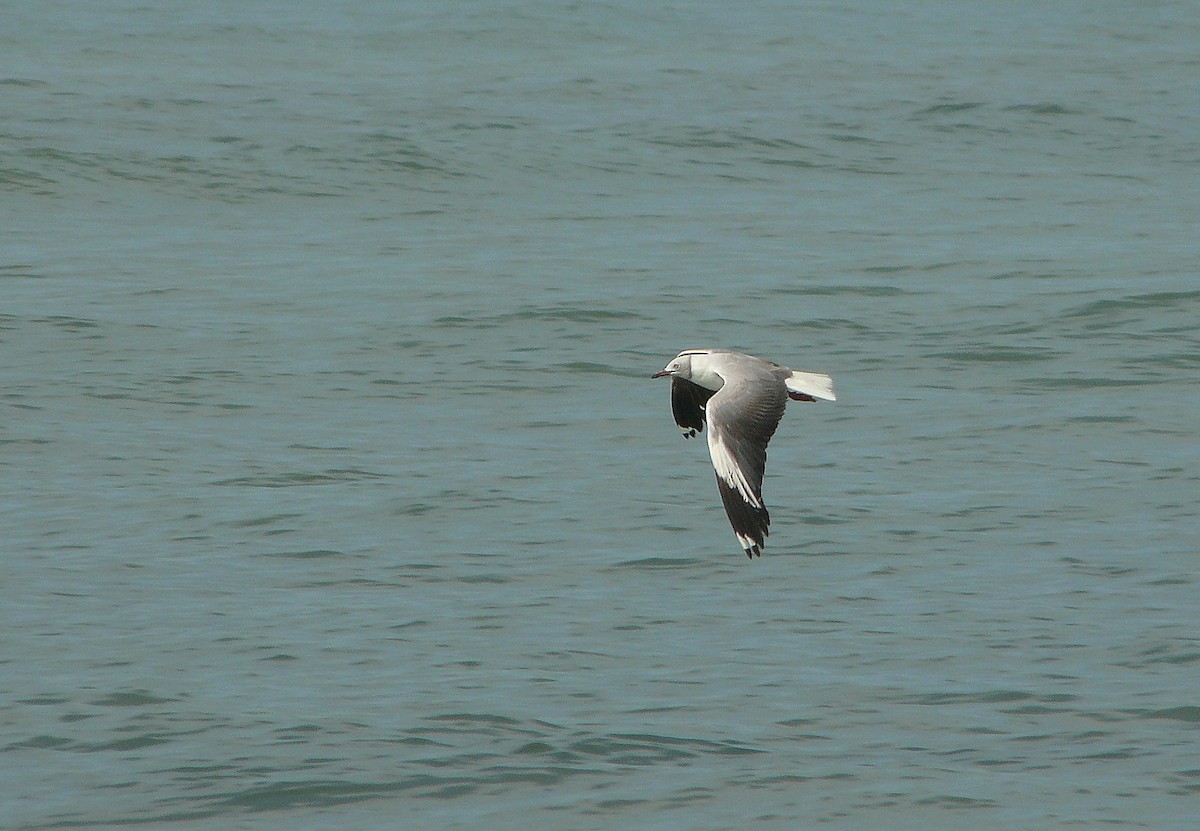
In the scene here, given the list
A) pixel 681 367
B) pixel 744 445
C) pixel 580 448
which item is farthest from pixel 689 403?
pixel 580 448

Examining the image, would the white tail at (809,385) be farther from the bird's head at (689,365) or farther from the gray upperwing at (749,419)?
the bird's head at (689,365)

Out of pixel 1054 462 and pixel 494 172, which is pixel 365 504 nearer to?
pixel 1054 462

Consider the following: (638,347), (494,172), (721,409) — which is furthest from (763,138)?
(721,409)

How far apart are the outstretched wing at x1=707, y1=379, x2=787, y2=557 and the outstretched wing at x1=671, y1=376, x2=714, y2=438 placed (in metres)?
0.99

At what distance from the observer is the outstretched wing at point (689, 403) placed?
32.4 feet

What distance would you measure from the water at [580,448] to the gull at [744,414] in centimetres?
125

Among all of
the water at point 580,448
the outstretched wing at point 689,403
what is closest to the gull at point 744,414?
the outstretched wing at point 689,403

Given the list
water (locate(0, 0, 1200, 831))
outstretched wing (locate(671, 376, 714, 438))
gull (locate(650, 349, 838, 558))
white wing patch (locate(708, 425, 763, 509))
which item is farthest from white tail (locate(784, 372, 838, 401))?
water (locate(0, 0, 1200, 831))

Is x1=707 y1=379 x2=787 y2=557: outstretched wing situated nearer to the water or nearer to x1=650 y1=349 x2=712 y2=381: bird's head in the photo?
x1=650 y1=349 x2=712 y2=381: bird's head

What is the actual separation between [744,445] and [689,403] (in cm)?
143

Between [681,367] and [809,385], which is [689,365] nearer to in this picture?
[681,367]

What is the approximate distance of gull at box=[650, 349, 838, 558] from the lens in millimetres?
8297

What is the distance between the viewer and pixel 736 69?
2878 cm

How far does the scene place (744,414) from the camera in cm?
864
